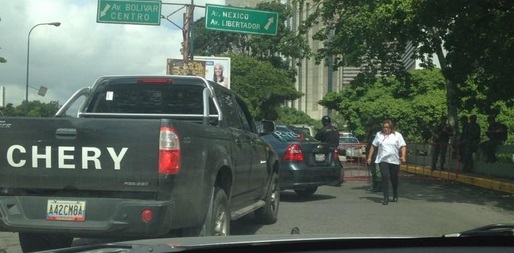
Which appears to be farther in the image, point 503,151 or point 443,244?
point 503,151

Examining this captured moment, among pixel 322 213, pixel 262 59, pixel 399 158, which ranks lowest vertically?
pixel 322 213

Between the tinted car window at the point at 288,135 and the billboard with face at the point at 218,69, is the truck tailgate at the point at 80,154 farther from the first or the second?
the billboard with face at the point at 218,69

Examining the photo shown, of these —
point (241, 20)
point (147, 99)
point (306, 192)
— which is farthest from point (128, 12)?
point (147, 99)

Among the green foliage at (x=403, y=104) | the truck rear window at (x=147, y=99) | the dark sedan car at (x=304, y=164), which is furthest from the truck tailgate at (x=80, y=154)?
the green foliage at (x=403, y=104)

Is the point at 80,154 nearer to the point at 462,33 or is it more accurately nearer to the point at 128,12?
the point at 462,33

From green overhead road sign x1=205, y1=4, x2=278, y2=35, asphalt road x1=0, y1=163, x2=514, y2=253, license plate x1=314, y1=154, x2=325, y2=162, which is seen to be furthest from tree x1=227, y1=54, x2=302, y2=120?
license plate x1=314, y1=154, x2=325, y2=162

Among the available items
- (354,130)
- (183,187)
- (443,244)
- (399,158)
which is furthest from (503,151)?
(354,130)

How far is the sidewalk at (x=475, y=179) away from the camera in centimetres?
1652

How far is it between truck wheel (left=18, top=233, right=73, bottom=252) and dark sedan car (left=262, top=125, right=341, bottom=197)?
603 cm

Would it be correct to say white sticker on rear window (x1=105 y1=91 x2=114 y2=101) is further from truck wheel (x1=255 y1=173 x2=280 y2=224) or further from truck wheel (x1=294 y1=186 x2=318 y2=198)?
truck wheel (x1=294 y1=186 x2=318 y2=198)

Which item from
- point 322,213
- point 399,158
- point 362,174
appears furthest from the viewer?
point 362,174

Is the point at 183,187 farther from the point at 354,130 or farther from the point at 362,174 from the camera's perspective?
the point at 354,130

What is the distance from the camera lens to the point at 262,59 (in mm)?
62781

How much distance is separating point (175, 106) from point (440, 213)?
18.9 ft
